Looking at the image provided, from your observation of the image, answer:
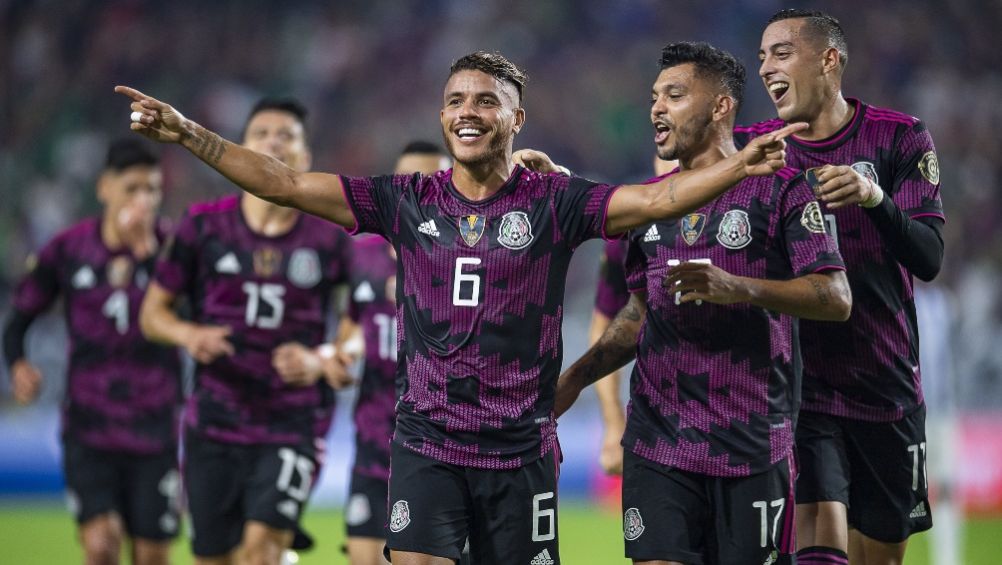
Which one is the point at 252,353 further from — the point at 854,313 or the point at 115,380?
the point at 854,313

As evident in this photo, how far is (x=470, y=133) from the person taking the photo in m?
4.57

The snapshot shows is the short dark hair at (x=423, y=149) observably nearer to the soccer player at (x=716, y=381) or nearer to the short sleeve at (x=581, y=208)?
the soccer player at (x=716, y=381)

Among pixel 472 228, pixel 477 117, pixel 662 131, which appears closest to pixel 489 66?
pixel 477 117

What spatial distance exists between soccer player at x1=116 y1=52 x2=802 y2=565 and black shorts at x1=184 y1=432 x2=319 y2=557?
7.41 feet

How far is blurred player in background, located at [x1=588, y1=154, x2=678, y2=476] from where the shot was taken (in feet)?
18.0

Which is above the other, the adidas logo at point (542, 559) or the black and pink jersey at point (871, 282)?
the black and pink jersey at point (871, 282)

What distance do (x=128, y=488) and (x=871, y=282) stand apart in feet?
15.1

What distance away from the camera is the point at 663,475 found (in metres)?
4.73

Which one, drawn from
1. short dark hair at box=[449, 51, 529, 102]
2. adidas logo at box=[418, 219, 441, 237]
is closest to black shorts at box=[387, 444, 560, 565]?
adidas logo at box=[418, 219, 441, 237]

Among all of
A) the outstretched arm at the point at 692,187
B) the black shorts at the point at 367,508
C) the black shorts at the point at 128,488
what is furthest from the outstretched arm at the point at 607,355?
the black shorts at the point at 128,488

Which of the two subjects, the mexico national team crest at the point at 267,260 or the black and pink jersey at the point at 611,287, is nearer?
the black and pink jersey at the point at 611,287

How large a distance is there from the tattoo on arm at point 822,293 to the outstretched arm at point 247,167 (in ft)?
5.18

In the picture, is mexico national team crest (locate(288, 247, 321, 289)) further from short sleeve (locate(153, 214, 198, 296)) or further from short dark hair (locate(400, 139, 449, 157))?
short dark hair (locate(400, 139, 449, 157))

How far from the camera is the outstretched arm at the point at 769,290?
13.4ft
